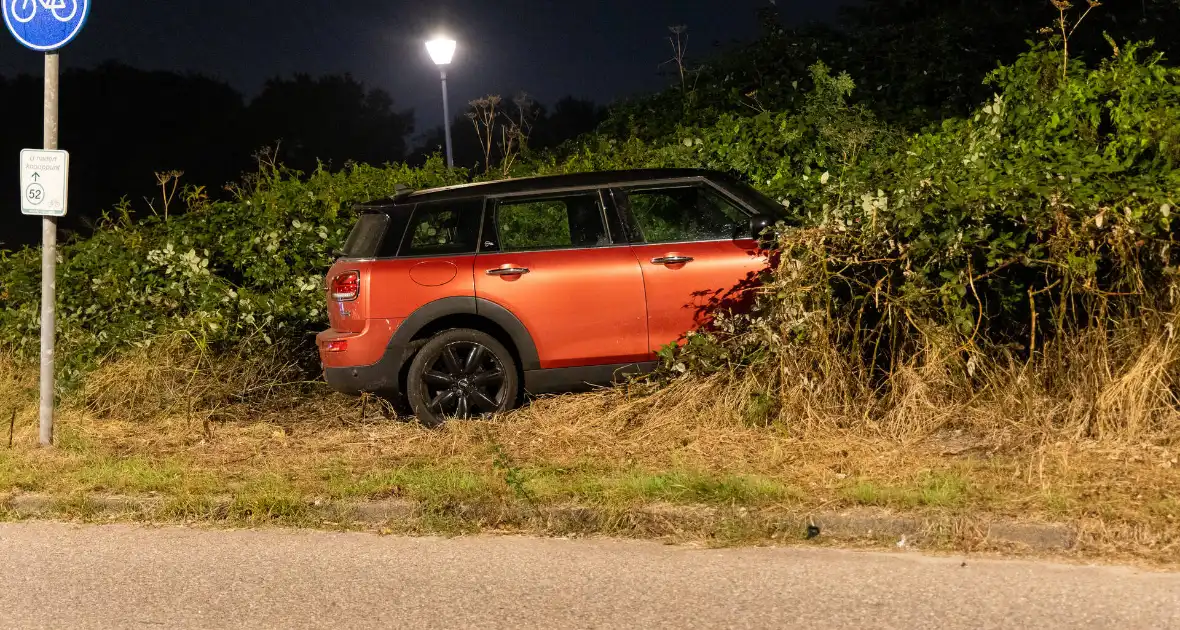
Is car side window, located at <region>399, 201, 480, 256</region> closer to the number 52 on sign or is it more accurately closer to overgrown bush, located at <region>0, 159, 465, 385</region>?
overgrown bush, located at <region>0, 159, 465, 385</region>

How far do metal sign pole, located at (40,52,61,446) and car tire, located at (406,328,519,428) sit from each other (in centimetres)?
227

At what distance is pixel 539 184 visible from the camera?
923 cm

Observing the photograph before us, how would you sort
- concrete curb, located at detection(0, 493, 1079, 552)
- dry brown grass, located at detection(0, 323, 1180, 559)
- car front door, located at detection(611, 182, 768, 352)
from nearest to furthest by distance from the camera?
concrete curb, located at detection(0, 493, 1079, 552), dry brown grass, located at detection(0, 323, 1180, 559), car front door, located at detection(611, 182, 768, 352)

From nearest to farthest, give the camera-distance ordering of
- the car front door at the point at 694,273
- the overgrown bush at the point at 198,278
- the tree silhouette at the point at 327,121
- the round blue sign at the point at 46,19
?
the round blue sign at the point at 46,19
the car front door at the point at 694,273
the overgrown bush at the point at 198,278
the tree silhouette at the point at 327,121

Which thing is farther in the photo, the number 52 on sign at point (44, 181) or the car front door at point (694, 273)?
the car front door at point (694, 273)

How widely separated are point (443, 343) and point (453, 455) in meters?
1.20

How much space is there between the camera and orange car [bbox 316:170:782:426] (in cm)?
885

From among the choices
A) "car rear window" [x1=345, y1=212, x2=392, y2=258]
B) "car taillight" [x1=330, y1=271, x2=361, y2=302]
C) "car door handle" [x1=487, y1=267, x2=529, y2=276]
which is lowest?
"car taillight" [x1=330, y1=271, x2=361, y2=302]

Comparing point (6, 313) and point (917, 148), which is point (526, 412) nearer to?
point (917, 148)

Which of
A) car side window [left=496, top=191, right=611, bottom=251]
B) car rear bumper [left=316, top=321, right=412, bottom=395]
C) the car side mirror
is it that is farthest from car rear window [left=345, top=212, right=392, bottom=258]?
the car side mirror

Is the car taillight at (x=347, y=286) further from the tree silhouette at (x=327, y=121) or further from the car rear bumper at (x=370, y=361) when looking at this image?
the tree silhouette at (x=327, y=121)

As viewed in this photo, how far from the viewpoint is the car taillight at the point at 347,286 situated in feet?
29.2

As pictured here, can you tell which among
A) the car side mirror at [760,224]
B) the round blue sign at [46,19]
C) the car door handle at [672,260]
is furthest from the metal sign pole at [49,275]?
the car side mirror at [760,224]

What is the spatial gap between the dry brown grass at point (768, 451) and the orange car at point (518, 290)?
0.32 metres
